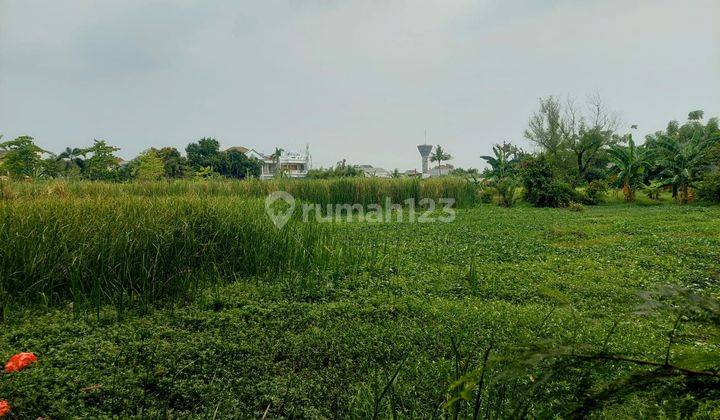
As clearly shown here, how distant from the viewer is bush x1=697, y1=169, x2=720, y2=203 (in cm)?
1077

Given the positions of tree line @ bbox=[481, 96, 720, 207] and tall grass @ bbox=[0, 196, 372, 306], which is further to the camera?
tree line @ bbox=[481, 96, 720, 207]

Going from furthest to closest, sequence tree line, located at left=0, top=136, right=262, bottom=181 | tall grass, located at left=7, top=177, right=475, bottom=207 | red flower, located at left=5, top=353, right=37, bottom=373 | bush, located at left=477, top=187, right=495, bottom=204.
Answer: tree line, located at left=0, top=136, right=262, bottom=181
bush, located at left=477, top=187, right=495, bottom=204
tall grass, located at left=7, top=177, right=475, bottom=207
red flower, located at left=5, top=353, right=37, bottom=373

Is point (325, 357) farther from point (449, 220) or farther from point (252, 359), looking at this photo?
point (449, 220)

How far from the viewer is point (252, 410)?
2.12 metres

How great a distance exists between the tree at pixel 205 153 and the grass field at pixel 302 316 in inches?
1366

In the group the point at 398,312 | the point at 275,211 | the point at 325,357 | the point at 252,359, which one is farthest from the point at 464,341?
the point at 275,211

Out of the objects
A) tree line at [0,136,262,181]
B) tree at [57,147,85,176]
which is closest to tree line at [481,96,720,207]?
tree line at [0,136,262,181]

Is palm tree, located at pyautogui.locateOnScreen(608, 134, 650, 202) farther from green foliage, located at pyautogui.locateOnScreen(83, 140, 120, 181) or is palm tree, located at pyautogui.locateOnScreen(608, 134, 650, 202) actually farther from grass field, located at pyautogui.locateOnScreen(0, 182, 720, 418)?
green foliage, located at pyautogui.locateOnScreen(83, 140, 120, 181)

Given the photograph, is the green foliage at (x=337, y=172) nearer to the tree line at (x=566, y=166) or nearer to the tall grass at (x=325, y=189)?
the tree line at (x=566, y=166)

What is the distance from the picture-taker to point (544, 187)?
1318 cm

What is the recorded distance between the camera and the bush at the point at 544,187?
13.0 m

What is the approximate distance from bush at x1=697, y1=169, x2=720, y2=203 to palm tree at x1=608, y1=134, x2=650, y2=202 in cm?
186

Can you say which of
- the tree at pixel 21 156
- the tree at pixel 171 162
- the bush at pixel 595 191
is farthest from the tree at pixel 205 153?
the bush at pixel 595 191

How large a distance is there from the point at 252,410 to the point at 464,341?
1.45m
